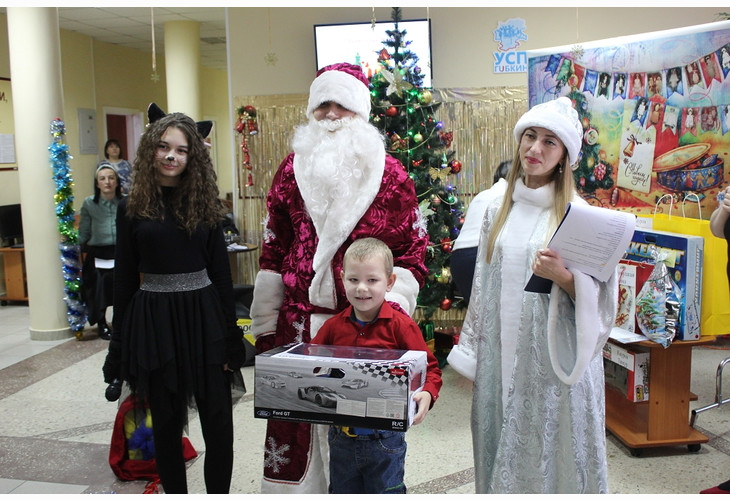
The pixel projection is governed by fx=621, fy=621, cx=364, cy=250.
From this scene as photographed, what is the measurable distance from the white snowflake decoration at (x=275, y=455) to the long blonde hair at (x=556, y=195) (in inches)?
40.1

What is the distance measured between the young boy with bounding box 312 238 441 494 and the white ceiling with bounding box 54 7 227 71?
620 cm

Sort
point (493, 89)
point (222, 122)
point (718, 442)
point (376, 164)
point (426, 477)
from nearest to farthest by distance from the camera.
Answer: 1. point (376, 164)
2. point (426, 477)
3. point (718, 442)
4. point (493, 89)
5. point (222, 122)

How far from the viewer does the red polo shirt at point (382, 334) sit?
71.9 inches

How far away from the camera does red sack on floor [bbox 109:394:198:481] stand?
9.64 feet

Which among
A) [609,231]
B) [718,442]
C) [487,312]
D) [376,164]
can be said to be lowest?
[718,442]

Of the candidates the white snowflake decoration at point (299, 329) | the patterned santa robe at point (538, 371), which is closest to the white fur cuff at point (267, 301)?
the white snowflake decoration at point (299, 329)

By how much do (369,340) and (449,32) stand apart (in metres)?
4.75

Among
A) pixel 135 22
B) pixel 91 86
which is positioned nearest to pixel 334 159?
pixel 135 22

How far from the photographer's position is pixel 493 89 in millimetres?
5879

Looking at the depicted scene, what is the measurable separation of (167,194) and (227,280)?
380mm

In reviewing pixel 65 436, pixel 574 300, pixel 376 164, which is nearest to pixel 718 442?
pixel 574 300

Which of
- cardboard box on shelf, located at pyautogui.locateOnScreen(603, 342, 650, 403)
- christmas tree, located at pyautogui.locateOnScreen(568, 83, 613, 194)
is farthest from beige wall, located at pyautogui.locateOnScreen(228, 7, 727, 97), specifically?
cardboard box on shelf, located at pyautogui.locateOnScreen(603, 342, 650, 403)

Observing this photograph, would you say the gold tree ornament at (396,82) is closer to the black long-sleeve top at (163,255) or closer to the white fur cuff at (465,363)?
the black long-sleeve top at (163,255)

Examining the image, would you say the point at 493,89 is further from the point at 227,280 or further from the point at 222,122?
the point at 222,122
